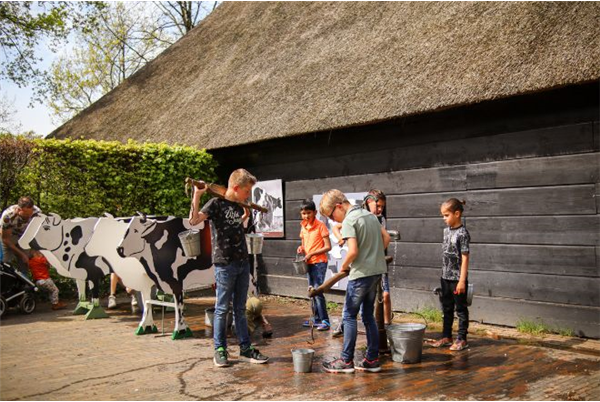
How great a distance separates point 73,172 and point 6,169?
108 centimetres

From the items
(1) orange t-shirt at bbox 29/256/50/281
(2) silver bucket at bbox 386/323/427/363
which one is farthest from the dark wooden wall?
(1) orange t-shirt at bbox 29/256/50/281

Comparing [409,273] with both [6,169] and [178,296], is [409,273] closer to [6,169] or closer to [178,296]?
[178,296]

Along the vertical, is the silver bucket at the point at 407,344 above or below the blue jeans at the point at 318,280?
below

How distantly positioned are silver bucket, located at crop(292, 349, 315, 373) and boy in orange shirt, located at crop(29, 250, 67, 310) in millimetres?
5667

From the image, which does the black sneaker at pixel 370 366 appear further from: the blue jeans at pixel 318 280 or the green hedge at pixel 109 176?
the green hedge at pixel 109 176

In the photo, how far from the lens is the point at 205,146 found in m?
11.2

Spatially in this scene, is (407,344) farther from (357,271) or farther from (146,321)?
(146,321)

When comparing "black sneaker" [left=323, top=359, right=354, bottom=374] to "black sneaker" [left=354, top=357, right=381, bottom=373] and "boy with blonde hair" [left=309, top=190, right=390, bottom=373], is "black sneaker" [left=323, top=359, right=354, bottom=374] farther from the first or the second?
"black sneaker" [left=354, top=357, right=381, bottom=373]

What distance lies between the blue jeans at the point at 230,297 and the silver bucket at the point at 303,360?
67 cm

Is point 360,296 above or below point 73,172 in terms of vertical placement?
below

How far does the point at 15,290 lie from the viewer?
8.71 meters

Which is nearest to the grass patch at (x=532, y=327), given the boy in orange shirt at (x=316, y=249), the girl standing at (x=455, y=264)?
the girl standing at (x=455, y=264)

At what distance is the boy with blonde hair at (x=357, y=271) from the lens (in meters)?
5.04

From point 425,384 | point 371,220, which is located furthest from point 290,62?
point 425,384
